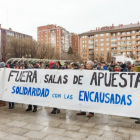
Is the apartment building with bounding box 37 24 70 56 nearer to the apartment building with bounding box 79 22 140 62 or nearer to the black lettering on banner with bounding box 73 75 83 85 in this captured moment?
the apartment building with bounding box 79 22 140 62

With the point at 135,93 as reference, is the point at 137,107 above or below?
below

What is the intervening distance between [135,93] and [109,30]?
8593cm

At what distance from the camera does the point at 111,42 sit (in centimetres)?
8831

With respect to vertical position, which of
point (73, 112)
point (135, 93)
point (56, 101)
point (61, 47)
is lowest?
point (73, 112)

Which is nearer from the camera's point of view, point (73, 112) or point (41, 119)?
point (41, 119)

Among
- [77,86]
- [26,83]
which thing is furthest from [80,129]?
[26,83]

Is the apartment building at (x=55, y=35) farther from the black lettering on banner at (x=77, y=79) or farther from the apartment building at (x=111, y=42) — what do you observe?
the black lettering on banner at (x=77, y=79)

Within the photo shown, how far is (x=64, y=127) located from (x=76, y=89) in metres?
1.17

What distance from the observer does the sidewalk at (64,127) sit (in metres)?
3.92

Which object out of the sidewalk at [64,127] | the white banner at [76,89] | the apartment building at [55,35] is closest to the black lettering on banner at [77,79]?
the white banner at [76,89]

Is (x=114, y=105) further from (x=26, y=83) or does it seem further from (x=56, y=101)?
(x=26, y=83)

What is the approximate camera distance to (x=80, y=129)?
14.2ft

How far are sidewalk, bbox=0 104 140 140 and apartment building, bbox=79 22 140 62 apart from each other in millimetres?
77136

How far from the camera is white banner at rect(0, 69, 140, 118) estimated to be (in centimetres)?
459
